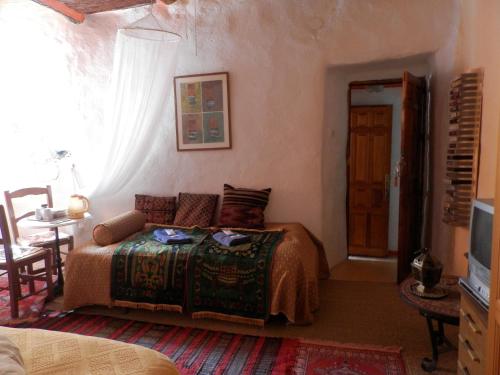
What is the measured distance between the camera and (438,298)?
2.06m

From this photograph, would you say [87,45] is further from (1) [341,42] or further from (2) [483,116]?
(2) [483,116]

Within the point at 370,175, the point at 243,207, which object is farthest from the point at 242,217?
the point at 370,175

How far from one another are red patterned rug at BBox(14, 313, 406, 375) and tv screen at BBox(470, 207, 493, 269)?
92 centimetres

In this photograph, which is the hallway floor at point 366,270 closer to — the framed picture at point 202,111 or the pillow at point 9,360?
the framed picture at point 202,111

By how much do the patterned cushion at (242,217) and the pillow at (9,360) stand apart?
2.33m

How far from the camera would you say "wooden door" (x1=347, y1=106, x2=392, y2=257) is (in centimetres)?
448

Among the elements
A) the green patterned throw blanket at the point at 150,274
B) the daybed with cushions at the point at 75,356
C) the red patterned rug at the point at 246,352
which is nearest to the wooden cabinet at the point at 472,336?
the red patterned rug at the point at 246,352

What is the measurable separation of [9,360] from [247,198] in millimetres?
2600

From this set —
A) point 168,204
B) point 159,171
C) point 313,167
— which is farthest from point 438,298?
point 159,171

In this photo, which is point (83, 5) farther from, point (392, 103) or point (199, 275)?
point (392, 103)

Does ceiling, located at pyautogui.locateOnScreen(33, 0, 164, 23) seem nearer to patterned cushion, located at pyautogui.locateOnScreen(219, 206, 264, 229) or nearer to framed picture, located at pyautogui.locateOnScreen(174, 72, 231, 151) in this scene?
framed picture, located at pyautogui.locateOnScreen(174, 72, 231, 151)

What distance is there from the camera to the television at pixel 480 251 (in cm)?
157

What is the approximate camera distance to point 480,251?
1693mm

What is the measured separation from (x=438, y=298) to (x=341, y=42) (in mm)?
2453
